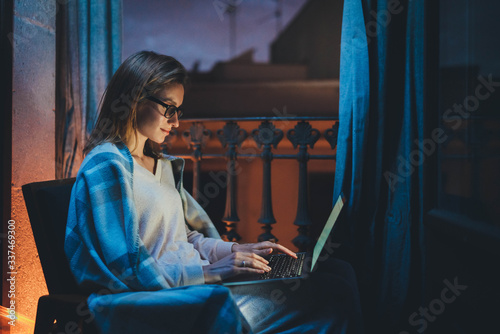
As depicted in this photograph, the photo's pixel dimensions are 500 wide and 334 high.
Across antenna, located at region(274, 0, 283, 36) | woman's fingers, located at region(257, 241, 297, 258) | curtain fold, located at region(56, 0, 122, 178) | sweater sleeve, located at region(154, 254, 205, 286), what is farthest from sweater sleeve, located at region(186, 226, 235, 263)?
antenna, located at region(274, 0, 283, 36)

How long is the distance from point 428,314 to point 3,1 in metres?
2.22

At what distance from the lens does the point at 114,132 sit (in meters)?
1.08

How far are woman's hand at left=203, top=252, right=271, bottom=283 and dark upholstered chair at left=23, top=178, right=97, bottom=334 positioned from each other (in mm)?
321

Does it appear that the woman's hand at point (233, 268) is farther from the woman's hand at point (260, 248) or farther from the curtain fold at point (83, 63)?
the curtain fold at point (83, 63)

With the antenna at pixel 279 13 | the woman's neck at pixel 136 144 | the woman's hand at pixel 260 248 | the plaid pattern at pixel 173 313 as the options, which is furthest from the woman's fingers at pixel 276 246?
the antenna at pixel 279 13

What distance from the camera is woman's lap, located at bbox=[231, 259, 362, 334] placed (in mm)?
910

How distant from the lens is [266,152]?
2.02m

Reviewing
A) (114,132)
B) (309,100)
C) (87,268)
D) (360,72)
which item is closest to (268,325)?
(87,268)

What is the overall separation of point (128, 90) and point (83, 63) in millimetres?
1126

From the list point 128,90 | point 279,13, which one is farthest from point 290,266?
point 279,13

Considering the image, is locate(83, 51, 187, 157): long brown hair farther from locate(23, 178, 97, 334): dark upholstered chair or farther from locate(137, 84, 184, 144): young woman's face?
locate(23, 178, 97, 334): dark upholstered chair

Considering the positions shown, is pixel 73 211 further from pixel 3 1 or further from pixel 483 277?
pixel 3 1

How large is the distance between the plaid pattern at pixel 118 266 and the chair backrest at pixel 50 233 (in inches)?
2.2

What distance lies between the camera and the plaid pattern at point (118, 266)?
77 cm
